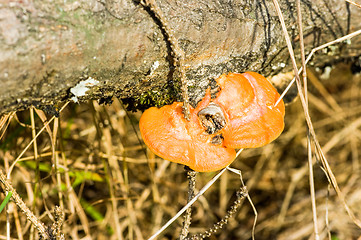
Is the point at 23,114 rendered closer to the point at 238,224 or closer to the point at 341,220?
the point at 238,224

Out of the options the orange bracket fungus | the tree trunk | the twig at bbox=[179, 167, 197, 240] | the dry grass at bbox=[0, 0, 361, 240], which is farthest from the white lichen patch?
the dry grass at bbox=[0, 0, 361, 240]

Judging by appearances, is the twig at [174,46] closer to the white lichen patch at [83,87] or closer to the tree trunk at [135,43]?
the tree trunk at [135,43]

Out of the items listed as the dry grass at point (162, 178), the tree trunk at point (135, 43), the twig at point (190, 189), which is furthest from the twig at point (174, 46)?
the dry grass at point (162, 178)

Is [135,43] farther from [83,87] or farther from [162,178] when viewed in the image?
[162,178]

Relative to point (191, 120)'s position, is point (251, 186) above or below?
below

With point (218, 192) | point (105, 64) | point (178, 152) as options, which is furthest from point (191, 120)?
point (218, 192)

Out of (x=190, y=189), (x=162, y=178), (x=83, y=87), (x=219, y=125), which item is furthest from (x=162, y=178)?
(x=83, y=87)

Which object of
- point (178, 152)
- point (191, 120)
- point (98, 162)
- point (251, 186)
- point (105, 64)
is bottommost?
point (251, 186)
